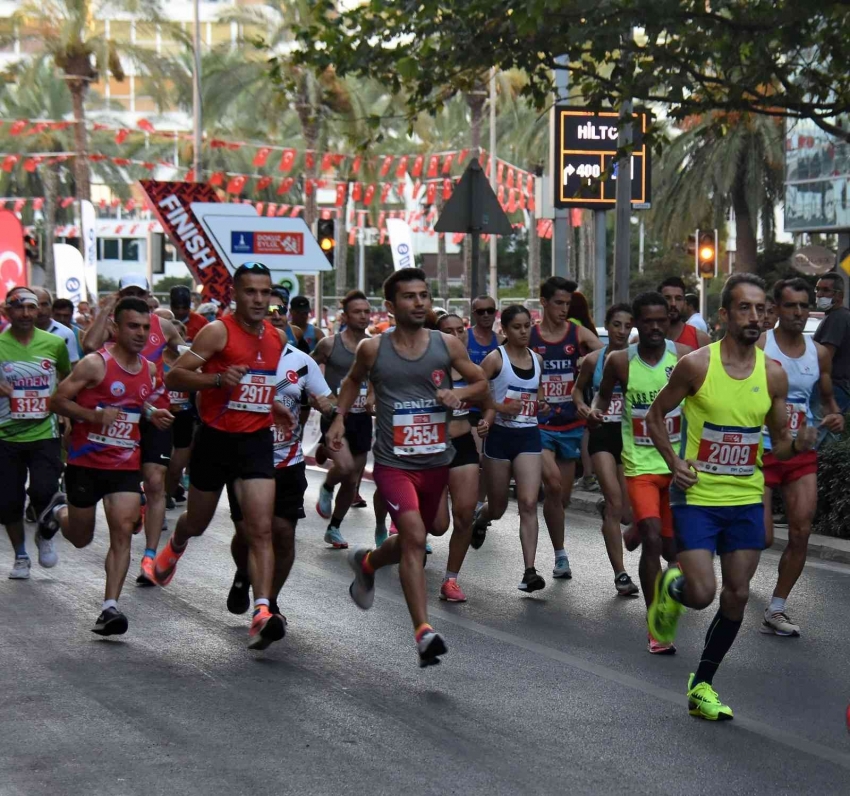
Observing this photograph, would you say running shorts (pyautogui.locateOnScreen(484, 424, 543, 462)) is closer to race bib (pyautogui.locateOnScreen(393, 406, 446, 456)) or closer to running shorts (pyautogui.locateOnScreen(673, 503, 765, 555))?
race bib (pyautogui.locateOnScreen(393, 406, 446, 456))

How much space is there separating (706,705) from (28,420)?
5391 millimetres

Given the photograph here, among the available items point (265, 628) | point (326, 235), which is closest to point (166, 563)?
point (265, 628)

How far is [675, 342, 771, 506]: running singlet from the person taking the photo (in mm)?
6465

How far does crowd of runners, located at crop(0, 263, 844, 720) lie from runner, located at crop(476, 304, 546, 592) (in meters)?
0.01

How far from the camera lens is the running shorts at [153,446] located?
10367 mm

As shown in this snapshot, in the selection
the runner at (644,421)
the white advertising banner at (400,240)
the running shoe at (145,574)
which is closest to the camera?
the runner at (644,421)

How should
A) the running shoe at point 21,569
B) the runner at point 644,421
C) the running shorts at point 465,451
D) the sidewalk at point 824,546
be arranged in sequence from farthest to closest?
the sidewalk at point 824,546
the running shoe at point 21,569
the running shorts at point 465,451
the runner at point 644,421

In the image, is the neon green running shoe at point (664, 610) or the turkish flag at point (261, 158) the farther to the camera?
the turkish flag at point (261, 158)

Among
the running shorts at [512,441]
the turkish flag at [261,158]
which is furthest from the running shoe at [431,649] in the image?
the turkish flag at [261,158]

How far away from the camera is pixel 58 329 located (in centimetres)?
1341

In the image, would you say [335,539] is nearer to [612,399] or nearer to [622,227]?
[612,399]

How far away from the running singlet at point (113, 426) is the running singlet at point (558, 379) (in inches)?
115

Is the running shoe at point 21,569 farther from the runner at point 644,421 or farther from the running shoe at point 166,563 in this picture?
the runner at point 644,421

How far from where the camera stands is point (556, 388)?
10344 mm
